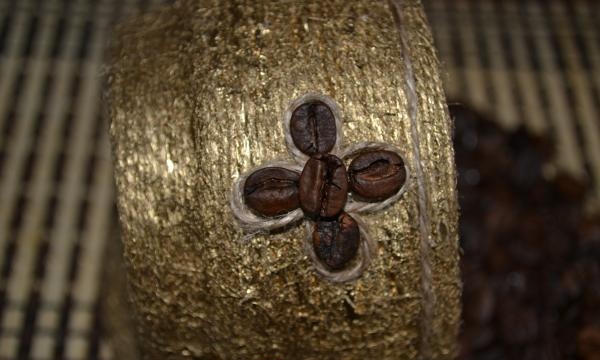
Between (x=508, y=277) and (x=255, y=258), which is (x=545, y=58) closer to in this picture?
(x=508, y=277)

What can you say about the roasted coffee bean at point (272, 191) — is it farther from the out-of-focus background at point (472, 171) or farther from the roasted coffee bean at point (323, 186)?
the out-of-focus background at point (472, 171)

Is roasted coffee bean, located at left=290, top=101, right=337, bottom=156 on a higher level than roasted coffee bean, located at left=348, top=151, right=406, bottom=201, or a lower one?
higher

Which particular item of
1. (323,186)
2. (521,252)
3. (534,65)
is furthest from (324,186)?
(534,65)

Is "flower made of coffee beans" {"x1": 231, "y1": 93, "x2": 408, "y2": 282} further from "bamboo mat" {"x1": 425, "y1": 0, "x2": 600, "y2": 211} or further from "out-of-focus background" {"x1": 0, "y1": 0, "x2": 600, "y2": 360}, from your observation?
"bamboo mat" {"x1": 425, "y1": 0, "x2": 600, "y2": 211}

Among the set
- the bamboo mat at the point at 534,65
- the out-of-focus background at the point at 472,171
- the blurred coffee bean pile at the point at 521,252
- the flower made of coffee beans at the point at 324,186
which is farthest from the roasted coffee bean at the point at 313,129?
the bamboo mat at the point at 534,65

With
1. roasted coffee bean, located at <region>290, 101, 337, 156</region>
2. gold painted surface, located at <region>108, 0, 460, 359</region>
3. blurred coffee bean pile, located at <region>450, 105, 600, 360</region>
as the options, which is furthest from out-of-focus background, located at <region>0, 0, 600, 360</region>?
roasted coffee bean, located at <region>290, 101, 337, 156</region>

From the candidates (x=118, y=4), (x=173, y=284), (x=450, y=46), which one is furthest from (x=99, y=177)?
(x=450, y=46)
